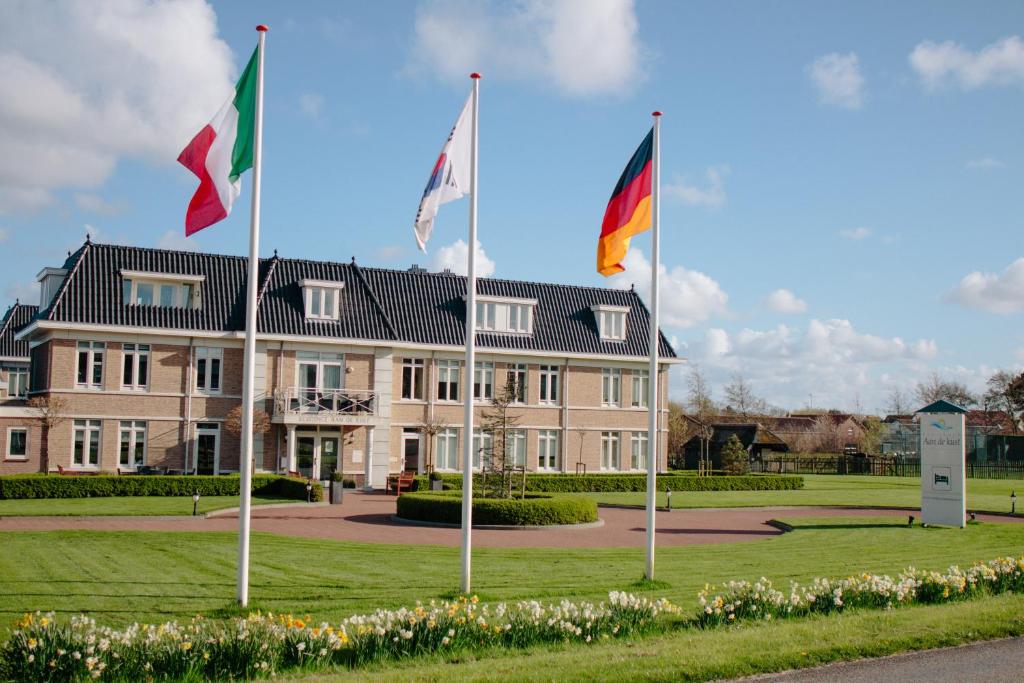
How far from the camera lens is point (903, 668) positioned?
9.70 metres

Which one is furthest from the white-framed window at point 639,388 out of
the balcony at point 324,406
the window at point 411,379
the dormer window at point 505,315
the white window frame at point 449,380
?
the balcony at point 324,406

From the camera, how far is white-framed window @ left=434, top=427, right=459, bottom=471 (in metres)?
43.5

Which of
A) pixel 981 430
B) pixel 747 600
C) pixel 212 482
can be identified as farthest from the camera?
pixel 981 430

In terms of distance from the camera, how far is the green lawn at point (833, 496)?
34.8 meters

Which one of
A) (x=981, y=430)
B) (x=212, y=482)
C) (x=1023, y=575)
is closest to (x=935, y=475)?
(x=1023, y=575)

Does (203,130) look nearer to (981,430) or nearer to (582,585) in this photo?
(582,585)

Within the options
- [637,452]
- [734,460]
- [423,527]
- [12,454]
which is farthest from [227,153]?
[734,460]

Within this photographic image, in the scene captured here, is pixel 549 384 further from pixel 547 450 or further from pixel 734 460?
pixel 734 460

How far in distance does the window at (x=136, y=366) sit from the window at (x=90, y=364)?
87 centimetres

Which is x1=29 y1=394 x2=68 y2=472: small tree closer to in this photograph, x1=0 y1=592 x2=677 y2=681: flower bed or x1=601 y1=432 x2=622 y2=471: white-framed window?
x1=601 y1=432 x2=622 y2=471: white-framed window

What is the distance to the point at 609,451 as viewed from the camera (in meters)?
47.1

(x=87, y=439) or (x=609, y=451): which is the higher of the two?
(x=87, y=439)

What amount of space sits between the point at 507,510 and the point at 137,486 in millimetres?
13715

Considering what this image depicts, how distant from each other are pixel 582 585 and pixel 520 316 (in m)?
31.4
